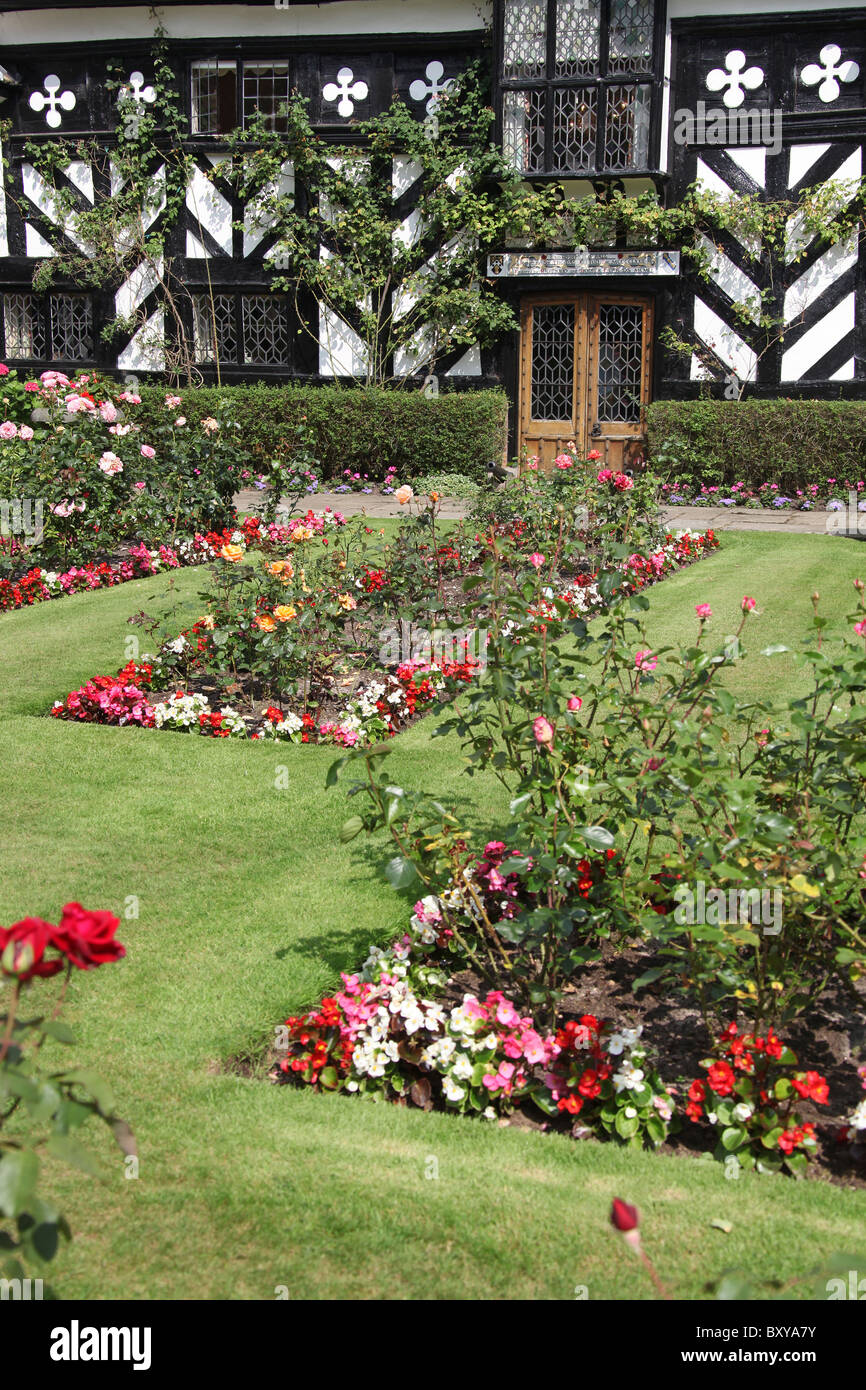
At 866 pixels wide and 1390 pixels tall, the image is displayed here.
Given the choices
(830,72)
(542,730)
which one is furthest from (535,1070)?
(830,72)

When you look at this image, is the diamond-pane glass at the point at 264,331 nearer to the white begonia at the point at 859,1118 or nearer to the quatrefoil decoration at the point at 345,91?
the quatrefoil decoration at the point at 345,91

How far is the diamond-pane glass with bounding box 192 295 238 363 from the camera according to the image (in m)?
15.6

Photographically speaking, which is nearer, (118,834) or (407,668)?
(118,834)

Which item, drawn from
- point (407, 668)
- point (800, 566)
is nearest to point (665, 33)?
point (800, 566)

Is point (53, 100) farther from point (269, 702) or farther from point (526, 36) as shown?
point (269, 702)

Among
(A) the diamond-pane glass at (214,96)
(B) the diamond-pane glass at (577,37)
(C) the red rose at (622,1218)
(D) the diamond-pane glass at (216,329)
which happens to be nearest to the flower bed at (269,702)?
(C) the red rose at (622,1218)

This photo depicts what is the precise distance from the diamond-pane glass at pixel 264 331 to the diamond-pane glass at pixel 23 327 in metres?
2.85

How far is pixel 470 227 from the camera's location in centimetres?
1432

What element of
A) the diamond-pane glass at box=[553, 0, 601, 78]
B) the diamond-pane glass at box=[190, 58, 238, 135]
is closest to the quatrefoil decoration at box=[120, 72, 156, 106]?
the diamond-pane glass at box=[190, 58, 238, 135]

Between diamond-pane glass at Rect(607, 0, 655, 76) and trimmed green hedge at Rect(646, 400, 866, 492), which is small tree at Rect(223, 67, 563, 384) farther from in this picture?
trimmed green hedge at Rect(646, 400, 866, 492)

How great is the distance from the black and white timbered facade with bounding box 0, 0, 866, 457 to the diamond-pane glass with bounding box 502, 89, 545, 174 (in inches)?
0.9

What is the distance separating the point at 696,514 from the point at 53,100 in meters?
9.67

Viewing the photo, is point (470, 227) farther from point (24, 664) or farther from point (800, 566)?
point (24, 664)
